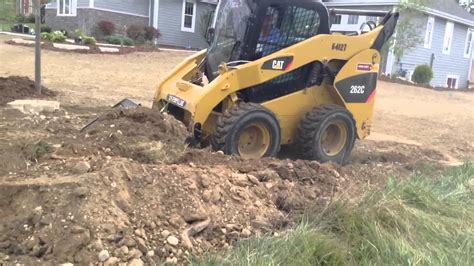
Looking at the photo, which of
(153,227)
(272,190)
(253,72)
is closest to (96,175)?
(153,227)

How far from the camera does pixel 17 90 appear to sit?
1083cm

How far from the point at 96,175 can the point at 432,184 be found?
396cm

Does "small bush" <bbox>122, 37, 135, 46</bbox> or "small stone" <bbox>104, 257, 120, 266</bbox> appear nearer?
"small stone" <bbox>104, 257, 120, 266</bbox>

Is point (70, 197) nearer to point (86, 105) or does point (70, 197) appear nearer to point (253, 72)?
point (253, 72)

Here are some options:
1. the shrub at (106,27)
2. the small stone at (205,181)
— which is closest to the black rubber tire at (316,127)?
the small stone at (205,181)

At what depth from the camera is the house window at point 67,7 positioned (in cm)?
2906

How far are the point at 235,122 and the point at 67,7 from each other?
2591cm

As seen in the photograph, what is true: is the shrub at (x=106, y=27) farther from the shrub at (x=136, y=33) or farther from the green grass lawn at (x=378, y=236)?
the green grass lawn at (x=378, y=236)

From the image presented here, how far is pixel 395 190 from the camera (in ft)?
18.3

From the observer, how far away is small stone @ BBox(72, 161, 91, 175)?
4.55 metres

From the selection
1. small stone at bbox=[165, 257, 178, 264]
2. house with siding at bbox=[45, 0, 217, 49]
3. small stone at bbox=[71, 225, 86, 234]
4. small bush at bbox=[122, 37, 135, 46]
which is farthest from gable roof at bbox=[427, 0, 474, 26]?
small stone at bbox=[71, 225, 86, 234]

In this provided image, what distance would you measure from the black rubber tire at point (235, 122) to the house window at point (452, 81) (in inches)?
1232

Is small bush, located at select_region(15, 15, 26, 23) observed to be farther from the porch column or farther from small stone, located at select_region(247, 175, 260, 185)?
small stone, located at select_region(247, 175, 260, 185)

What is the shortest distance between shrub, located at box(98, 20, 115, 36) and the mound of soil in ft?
53.8
